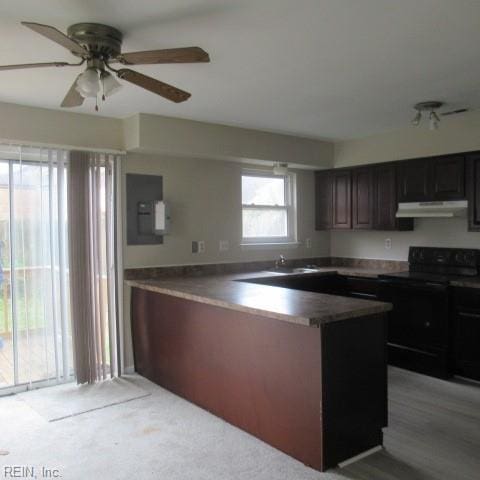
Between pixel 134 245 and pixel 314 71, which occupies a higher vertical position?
pixel 314 71

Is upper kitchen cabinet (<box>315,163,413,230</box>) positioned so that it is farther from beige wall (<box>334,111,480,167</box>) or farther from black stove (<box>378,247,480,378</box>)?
black stove (<box>378,247,480,378</box>)

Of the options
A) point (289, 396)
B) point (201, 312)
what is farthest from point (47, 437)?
point (289, 396)

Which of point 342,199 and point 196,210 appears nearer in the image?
point 196,210

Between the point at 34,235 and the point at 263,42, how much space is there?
2431 millimetres

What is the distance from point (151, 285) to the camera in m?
3.83

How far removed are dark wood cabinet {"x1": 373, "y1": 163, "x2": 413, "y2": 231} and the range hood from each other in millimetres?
98

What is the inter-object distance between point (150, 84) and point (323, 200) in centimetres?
359

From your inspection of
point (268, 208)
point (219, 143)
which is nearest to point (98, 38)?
point (219, 143)

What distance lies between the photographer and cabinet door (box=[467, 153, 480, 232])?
4059 millimetres

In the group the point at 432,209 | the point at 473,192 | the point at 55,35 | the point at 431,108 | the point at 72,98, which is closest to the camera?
the point at 55,35

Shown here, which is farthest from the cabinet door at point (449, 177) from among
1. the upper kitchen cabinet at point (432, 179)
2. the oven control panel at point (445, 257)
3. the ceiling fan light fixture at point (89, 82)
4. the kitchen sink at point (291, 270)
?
the ceiling fan light fixture at point (89, 82)

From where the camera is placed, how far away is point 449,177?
4.29 m

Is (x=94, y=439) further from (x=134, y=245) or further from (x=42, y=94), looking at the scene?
(x=42, y=94)

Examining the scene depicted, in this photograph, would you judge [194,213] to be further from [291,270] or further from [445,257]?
[445,257]
